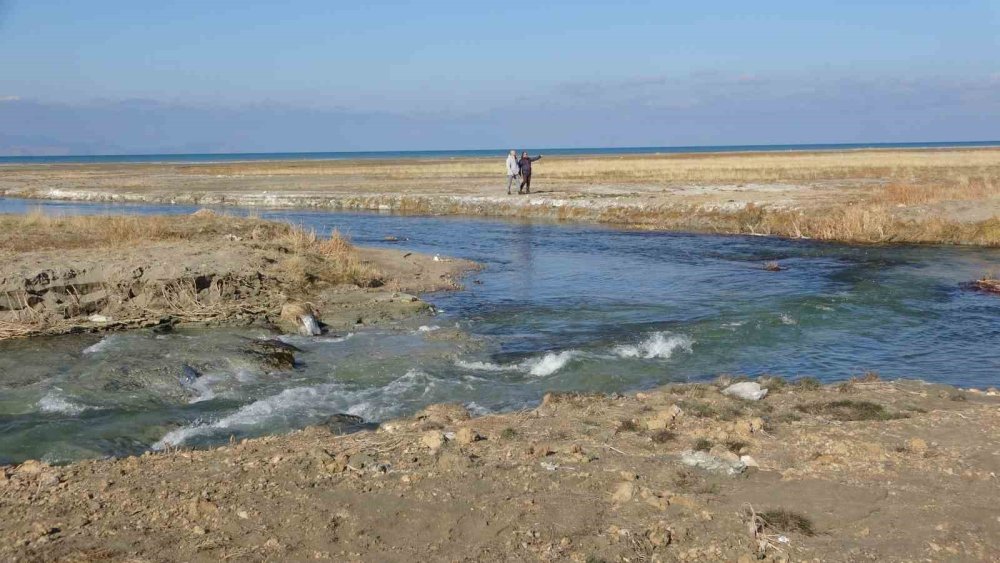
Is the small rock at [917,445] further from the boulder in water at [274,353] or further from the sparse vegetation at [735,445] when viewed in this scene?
the boulder in water at [274,353]

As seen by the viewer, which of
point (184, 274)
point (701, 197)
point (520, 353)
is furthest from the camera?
point (701, 197)

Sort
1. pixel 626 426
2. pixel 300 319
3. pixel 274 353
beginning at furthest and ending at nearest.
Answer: pixel 300 319 < pixel 274 353 < pixel 626 426

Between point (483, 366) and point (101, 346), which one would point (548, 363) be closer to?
point (483, 366)

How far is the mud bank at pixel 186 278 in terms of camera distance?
46.3 ft

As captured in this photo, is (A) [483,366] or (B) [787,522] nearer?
(B) [787,522]

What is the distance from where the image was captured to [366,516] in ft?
20.3

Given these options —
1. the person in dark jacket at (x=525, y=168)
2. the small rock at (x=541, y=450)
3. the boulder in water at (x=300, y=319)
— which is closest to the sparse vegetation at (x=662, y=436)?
the small rock at (x=541, y=450)

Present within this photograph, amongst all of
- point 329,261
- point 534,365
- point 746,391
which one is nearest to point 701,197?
point 329,261

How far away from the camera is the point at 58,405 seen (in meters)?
10.0

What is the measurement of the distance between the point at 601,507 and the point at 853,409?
390cm

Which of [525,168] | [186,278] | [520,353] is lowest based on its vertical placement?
[520,353]

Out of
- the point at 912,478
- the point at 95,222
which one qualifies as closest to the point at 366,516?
the point at 912,478

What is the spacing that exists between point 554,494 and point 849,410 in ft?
12.9

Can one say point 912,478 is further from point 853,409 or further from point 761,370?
point 761,370
